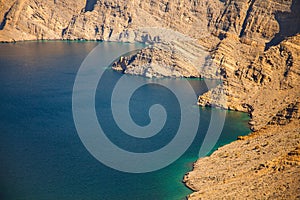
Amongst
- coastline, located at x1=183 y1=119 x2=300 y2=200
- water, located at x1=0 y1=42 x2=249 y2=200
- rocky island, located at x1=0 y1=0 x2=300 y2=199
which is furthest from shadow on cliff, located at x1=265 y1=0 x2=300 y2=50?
coastline, located at x1=183 y1=119 x2=300 y2=200

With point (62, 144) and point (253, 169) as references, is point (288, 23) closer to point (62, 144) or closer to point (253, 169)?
point (62, 144)

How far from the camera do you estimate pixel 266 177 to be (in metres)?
68.8

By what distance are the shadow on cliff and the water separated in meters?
34.2

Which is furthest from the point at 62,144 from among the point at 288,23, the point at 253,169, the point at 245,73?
the point at 288,23

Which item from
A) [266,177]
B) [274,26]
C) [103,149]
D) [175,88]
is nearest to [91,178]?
[103,149]

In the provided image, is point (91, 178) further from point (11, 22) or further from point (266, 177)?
point (11, 22)

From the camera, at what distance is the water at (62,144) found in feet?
245

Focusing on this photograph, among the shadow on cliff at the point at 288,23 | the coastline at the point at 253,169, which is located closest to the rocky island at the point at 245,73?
the coastline at the point at 253,169

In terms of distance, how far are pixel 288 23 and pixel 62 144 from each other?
311 ft

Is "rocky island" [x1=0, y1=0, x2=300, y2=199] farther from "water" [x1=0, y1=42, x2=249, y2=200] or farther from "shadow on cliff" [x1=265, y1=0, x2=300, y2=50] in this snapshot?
"water" [x1=0, y1=42, x2=249, y2=200]

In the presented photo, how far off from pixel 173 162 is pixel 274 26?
90.1 m

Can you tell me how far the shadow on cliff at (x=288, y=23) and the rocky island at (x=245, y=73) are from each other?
306mm

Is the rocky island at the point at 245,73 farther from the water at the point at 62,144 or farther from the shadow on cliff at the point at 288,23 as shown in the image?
the water at the point at 62,144

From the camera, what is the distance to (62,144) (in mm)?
90688
